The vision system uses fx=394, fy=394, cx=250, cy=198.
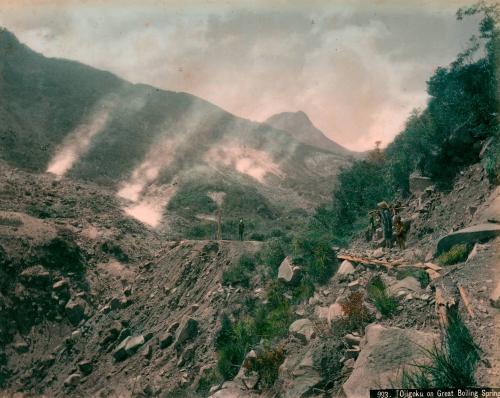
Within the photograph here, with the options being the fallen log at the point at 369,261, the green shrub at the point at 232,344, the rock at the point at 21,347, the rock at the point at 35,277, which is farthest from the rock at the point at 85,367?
the fallen log at the point at 369,261

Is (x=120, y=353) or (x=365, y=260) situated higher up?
(x=365, y=260)

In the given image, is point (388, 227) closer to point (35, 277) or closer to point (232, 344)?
point (232, 344)

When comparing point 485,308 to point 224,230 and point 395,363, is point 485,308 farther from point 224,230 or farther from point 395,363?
point 224,230

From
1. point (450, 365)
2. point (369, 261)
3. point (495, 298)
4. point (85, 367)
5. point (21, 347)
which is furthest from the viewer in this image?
point (21, 347)

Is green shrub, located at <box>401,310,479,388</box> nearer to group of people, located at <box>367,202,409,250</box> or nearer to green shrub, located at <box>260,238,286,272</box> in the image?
group of people, located at <box>367,202,409,250</box>

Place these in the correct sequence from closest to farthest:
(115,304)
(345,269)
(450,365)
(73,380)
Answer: (450,365), (345,269), (73,380), (115,304)

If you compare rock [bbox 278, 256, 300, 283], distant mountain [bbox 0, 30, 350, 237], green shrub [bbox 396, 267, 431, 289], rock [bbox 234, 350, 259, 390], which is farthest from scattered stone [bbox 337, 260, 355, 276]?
distant mountain [bbox 0, 30, 350, 237]

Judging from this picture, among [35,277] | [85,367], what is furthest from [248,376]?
[35,277]
